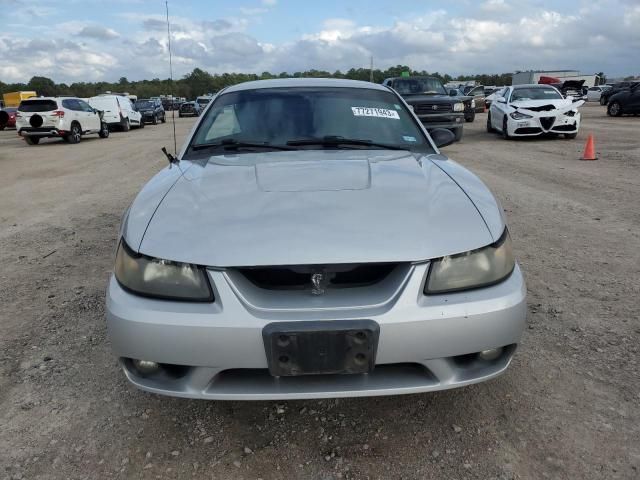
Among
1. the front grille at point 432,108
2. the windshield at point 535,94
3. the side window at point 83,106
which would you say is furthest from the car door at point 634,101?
the side window at point 83,106

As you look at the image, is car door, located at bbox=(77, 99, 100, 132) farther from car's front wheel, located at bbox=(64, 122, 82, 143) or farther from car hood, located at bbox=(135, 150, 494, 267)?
car hood, located at bbox=(135, 150, 494, 267)

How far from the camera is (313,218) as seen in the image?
200 centimetres

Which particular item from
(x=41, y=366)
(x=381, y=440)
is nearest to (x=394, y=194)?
(x=381, y=440)

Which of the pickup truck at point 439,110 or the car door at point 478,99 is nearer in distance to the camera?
the pickup truck at point 439,110

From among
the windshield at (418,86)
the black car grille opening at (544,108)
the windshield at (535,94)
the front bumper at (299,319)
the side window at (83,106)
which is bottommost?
the front bumper at (299,319)

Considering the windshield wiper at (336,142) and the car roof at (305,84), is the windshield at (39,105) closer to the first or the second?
the car roof at (305,84)

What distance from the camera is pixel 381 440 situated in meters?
2.18

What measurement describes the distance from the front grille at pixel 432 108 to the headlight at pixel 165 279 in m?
12.2

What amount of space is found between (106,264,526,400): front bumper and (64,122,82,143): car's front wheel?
19.2 metres

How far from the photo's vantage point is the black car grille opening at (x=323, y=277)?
193 centimetres

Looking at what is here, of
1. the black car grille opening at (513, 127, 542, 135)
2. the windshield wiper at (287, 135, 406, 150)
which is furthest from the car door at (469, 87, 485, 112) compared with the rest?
the windshield wiper at (287, 135, 406, 150)

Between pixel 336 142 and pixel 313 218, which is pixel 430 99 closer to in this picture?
pixel 336 142

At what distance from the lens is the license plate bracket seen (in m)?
1.79

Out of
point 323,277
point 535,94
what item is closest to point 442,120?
point 535,94
